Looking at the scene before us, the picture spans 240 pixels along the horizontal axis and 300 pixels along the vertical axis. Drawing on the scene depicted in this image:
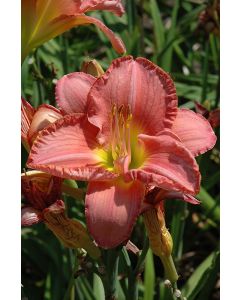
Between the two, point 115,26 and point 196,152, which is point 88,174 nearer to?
point 196,152

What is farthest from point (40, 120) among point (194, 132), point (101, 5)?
point (101, 5)

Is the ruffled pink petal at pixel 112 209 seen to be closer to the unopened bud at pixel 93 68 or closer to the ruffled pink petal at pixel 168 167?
the ruffled pink petal at pixel 168 167

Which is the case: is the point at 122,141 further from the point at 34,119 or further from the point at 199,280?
the point at 199,280

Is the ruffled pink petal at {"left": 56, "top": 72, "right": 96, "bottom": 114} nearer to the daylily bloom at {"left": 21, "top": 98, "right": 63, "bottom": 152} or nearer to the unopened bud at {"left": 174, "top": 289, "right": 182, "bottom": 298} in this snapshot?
the daylily bloom at {"left": 21, "top": 98, "right": 63, "bottom": 152}

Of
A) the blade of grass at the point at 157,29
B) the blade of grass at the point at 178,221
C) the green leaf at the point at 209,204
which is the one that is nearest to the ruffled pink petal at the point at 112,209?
the blade of grass at the point at 178,221

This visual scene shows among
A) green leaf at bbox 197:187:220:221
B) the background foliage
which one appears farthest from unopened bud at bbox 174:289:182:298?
green leaf at bbox 197:187:220:221

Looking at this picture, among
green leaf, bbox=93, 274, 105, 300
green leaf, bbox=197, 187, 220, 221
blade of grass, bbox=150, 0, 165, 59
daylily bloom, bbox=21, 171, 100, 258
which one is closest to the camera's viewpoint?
daylily bloom, bbox=21, 171, 100, 258
